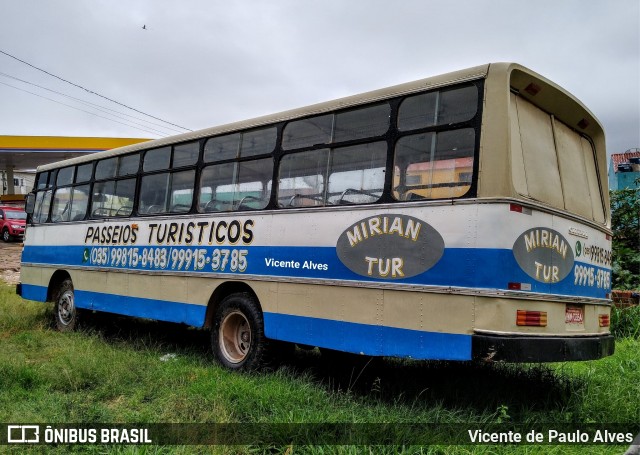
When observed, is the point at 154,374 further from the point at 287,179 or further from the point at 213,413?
the point at 287,179

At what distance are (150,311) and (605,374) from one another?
5578 mm

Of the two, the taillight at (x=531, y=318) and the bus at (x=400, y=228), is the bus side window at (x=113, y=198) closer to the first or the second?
the bus at (x=400, y=228)

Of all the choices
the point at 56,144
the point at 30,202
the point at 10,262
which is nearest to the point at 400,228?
the point at 30,202

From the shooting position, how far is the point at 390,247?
500cm

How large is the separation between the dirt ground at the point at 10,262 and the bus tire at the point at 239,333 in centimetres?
1103

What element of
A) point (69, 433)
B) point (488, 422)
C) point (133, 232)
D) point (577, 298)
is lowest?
point (69, 433)

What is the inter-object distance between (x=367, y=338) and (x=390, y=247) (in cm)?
85

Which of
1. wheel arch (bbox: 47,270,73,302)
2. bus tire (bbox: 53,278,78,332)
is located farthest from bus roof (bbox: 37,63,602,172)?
wheel arch (bbox: 47,270,73,302)

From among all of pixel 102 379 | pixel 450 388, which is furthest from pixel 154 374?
pixel 450 388

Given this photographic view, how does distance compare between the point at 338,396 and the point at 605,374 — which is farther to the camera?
the point at 605,374

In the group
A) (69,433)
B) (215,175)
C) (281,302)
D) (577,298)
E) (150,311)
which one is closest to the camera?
(69,433)

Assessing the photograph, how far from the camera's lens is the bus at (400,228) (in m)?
4.50

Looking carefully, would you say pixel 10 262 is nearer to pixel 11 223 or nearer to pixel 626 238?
pixel 11 223

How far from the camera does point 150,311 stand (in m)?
7.72
